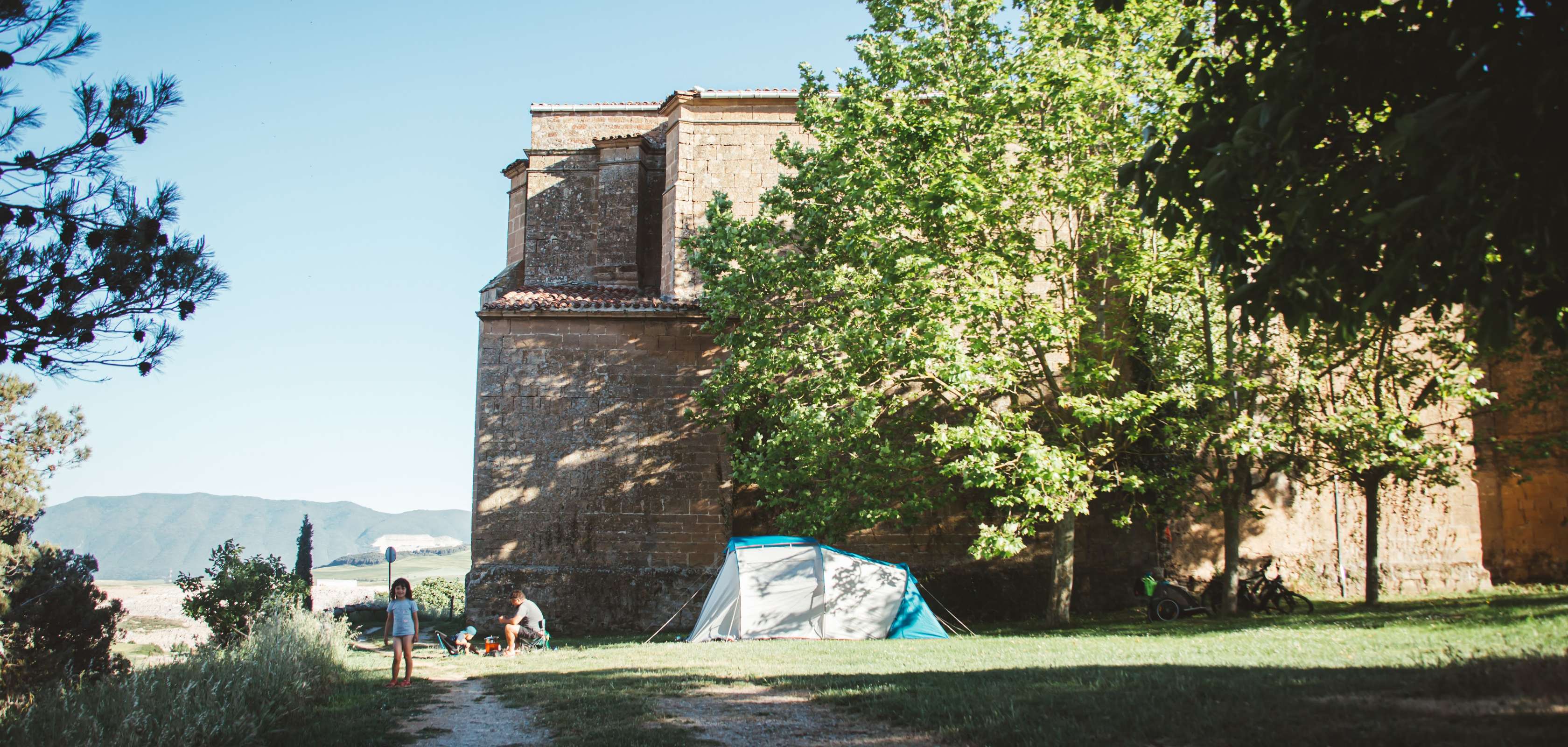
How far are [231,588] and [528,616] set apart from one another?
7.95 m

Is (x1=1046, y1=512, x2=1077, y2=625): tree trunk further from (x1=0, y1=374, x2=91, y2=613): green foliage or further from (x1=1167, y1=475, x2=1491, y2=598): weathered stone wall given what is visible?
(x1=0, y1=374, x2=91, y2=613): green foliage

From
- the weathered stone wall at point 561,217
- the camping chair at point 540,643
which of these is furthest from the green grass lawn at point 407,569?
the camping chair at point 540,643

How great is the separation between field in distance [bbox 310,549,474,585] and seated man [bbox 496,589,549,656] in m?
106

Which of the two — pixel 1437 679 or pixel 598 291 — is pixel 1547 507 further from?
pixel 598 291

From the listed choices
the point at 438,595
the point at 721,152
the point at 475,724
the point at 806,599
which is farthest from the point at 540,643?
the point at 438,595

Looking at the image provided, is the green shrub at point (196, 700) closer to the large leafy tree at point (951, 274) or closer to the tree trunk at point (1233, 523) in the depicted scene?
the large leafy tree at point (951, 274)

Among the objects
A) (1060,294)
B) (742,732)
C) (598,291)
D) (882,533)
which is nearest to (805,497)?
(882,533)

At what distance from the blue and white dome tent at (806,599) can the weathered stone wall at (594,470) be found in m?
3.18

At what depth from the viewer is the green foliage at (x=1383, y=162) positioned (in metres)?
3.46

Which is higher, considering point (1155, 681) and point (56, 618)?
point (1155, 681)

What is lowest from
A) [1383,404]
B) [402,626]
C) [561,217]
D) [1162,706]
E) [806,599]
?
[806,599]

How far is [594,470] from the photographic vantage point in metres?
18.4

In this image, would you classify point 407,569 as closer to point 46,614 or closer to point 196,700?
point 46,614

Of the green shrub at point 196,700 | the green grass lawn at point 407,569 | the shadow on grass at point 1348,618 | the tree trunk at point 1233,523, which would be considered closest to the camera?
the green shrub at point 196,700
